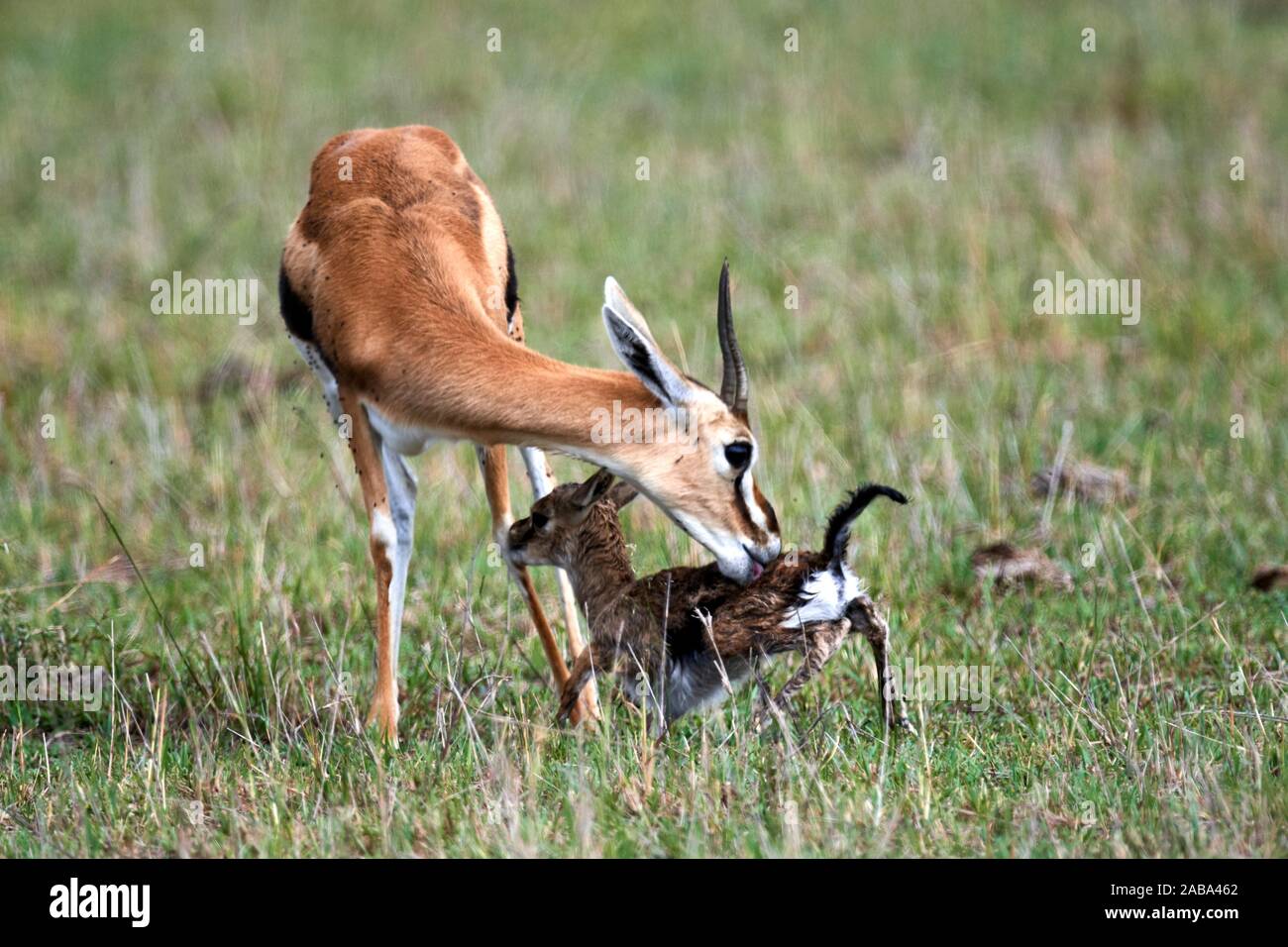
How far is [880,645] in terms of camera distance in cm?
460

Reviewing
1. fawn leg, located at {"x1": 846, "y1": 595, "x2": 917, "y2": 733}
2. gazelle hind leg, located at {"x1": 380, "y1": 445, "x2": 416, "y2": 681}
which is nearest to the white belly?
gazelle hind leg, located at {"x1": 380, "y1": 445, "x2": 416, "y2": 681}

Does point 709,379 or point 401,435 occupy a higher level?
point 709,379

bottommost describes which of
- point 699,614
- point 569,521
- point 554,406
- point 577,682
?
point 577,682

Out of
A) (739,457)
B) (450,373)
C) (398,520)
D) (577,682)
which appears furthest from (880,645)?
(398,520)

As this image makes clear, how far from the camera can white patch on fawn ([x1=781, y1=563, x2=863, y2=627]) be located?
454cm

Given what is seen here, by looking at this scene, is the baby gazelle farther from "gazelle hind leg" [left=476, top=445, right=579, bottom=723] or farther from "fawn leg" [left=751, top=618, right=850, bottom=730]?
"gazelle hind leg" [left=476, top=445, right=579, bottom=723]

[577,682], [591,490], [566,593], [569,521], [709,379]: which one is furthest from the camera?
[709,379]

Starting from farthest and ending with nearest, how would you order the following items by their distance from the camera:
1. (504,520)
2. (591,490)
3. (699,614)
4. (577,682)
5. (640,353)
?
(504,520) → (591,490) → (577,682) → (699,614) → (640,353)

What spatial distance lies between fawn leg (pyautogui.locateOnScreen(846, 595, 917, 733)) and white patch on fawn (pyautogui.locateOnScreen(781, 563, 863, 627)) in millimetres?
36

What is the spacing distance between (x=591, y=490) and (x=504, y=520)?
597 mm

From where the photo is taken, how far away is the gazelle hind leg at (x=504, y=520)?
5473 millimetres

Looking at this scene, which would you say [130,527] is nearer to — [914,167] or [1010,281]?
[1010,281]

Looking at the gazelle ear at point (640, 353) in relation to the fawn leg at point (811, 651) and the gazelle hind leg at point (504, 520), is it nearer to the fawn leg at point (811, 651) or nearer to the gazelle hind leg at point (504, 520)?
the fawn leg at point (811, 651)

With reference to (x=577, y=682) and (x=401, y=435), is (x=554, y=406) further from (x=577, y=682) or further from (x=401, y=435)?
(x=577, y=682)
